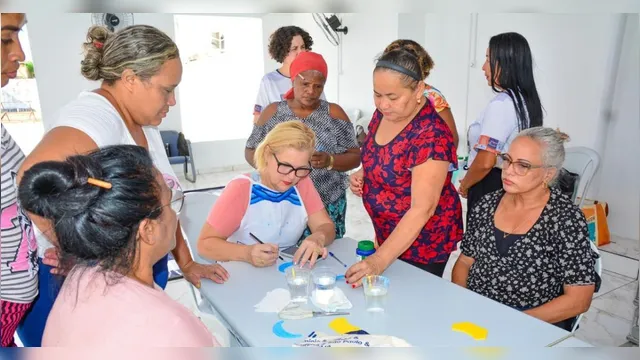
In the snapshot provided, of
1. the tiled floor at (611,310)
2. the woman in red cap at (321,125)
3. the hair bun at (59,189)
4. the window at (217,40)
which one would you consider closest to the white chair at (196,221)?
the woman in red cap at (321,125)

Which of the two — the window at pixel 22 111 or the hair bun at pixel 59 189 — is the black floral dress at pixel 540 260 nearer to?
the hair bun at pixel 59 189

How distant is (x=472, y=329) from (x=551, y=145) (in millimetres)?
745

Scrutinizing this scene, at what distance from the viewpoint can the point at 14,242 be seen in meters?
1.08

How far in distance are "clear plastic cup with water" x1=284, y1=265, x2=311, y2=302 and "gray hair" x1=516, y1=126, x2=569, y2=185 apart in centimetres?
87

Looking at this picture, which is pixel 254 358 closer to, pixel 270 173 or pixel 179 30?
pixel 270 173

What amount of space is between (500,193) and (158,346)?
1.25 m

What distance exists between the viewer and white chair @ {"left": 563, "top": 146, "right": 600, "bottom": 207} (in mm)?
2627

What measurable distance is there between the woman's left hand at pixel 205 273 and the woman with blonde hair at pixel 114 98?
0.34 metres

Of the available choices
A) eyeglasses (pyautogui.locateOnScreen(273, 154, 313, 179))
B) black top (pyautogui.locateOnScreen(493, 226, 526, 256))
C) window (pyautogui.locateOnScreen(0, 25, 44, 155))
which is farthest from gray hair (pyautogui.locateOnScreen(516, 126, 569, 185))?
window (pyautogui.locateOnScreen(0, 25, 44, 155))

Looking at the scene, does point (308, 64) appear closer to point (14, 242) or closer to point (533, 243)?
point (533, 243)

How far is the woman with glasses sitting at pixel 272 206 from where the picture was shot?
64.4 inches

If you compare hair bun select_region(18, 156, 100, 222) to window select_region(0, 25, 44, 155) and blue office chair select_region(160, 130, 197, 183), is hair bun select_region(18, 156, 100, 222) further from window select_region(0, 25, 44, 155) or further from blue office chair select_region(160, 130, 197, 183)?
blue office chair select_region(160, 130, 197, 183)

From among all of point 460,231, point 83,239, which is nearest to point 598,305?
point 460,231
